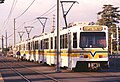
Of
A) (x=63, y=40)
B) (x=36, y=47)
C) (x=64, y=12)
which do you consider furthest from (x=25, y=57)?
(x=63, y=40)

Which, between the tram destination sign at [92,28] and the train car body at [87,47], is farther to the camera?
the tram destination sign at [92,28]

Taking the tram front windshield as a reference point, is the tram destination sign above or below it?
above

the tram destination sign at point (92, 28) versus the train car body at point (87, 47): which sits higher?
the tram destination sign at point (92, 28)

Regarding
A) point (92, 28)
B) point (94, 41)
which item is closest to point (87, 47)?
point (94, 41)

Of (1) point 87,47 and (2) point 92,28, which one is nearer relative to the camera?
(1) point 87,47

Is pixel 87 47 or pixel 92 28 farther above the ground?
pixel 92 28

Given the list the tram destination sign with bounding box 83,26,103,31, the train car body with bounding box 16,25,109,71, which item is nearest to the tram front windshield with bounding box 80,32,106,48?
the train car body with bounding box 16,25,109,71

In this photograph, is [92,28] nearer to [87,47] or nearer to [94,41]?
[94,41]

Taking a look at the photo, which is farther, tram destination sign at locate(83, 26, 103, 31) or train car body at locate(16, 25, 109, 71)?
tram destination sign at locate(83, 26, 103, 31)

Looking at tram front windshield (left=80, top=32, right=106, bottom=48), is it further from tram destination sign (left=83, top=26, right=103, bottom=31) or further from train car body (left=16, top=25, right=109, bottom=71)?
tram destination sign (left=83, top=26, right=103, bottom=31)

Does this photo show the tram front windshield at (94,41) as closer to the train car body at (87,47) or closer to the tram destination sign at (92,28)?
the train car body at (87,47)

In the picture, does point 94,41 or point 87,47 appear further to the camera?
point 94,41

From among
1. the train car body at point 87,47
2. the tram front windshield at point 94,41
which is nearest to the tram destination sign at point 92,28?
the train car body at point 87,47

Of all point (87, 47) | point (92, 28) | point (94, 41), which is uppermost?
point (92, 28)
